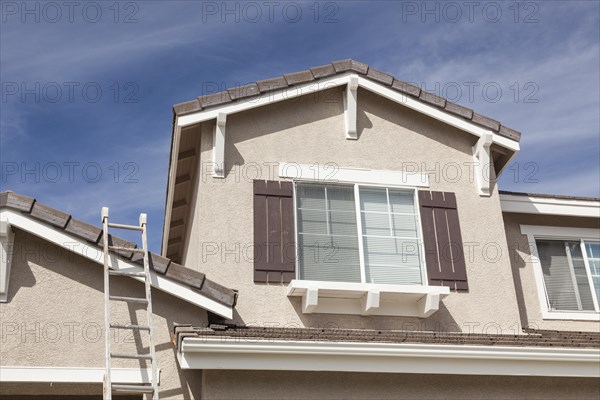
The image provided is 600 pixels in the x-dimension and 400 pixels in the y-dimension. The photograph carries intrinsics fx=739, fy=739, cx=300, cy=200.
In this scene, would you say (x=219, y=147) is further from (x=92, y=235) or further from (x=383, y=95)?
(x=383, y=95)

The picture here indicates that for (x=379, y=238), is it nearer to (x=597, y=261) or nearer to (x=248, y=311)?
(x=248, y=311)

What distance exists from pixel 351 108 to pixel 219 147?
87.8 inches

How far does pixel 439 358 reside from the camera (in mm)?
9031

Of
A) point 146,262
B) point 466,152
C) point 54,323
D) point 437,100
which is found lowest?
point 54,323

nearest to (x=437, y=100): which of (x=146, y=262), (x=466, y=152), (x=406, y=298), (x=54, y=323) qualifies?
(x=466, y=152)

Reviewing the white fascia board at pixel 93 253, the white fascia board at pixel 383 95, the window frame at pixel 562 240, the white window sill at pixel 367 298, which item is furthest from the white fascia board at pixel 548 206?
the white fascia board at pixel 93 253

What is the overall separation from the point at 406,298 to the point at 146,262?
3664 millimetres

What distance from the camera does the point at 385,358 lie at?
8.91 m

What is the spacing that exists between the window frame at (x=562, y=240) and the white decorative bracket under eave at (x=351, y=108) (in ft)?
11.2

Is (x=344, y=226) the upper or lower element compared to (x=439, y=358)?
upper

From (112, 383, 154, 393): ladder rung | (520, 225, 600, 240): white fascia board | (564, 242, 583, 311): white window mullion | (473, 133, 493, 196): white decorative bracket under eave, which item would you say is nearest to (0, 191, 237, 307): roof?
(112, 383, 154, 393): ladder rung

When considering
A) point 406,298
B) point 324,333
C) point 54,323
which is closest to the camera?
point 54,323

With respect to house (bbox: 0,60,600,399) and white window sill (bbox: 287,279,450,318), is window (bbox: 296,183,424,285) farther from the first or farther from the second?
white window sill (bbox: 287,279,450,318)

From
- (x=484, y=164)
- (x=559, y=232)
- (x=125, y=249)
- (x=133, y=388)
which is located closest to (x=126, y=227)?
(x=125, y=249)
